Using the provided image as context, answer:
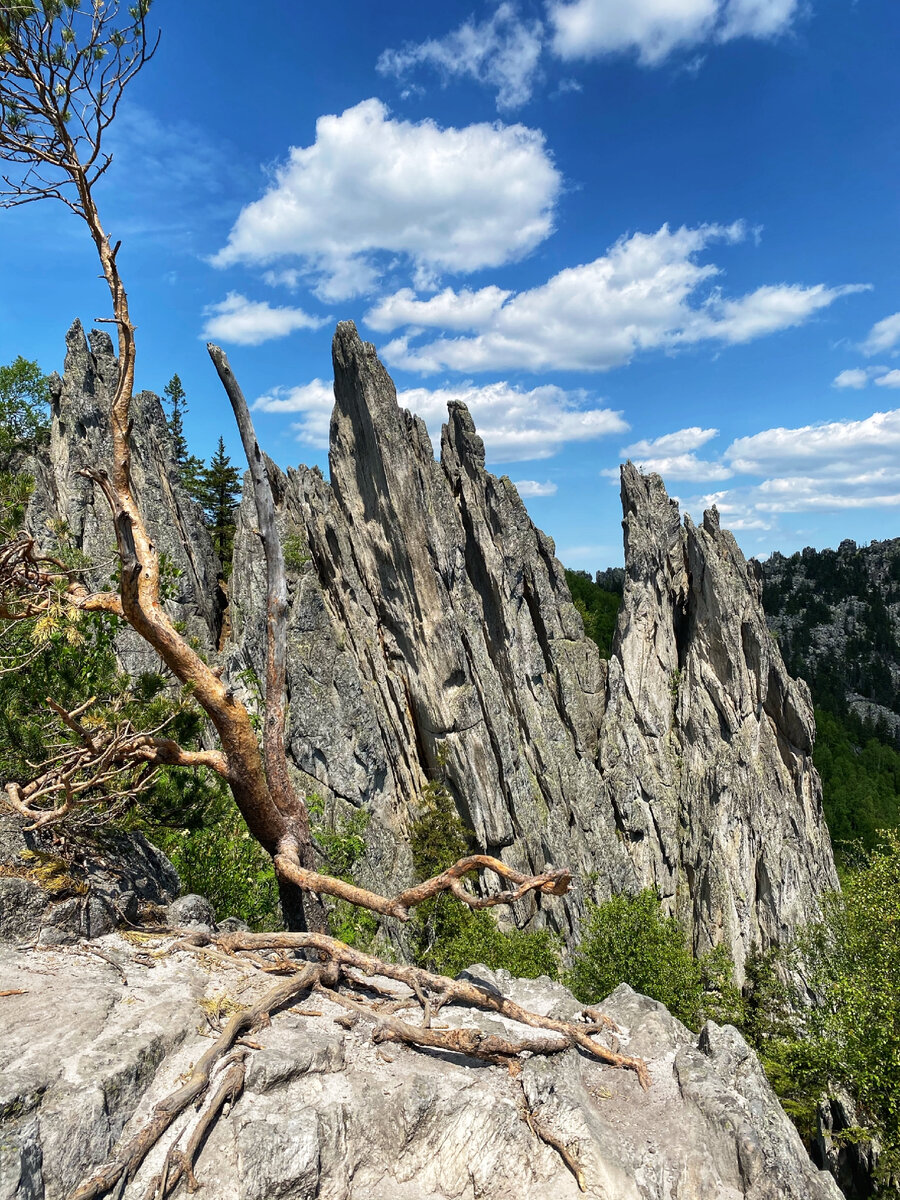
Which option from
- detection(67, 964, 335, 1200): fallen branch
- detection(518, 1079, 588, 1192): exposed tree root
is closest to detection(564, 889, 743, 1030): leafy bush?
detection(518, 1079, 588, 1192): exposed tree root

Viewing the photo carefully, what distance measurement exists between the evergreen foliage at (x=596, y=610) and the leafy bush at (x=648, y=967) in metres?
39.5

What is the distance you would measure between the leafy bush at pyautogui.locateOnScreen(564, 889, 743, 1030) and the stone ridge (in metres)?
13.7

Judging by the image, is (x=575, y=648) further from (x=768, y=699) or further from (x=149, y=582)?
(x=149, y=582)

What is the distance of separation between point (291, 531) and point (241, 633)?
8.92 m

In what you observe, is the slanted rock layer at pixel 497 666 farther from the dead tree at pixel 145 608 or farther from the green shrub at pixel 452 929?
the dead tree at pixel 145 608

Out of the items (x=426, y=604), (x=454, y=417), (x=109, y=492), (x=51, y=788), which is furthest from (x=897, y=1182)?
(x=454, y=417)

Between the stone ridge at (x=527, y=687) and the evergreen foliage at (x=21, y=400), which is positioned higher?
the evergreen foliage at (x=21, y=400)

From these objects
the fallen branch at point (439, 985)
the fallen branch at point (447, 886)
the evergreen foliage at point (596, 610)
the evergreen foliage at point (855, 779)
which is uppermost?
the evergreen foliage at point (596, 610)

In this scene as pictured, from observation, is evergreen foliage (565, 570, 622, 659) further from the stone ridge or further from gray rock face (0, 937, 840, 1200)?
gray rock face (0, 937, 840, 1200)

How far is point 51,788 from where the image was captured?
26.4 feet

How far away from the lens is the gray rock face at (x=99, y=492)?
37.5m

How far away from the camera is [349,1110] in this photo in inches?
234

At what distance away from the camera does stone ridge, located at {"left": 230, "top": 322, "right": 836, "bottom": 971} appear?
4072 centimetres

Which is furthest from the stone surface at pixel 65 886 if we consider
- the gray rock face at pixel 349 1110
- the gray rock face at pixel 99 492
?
the gray rock face at pixel 99 492
